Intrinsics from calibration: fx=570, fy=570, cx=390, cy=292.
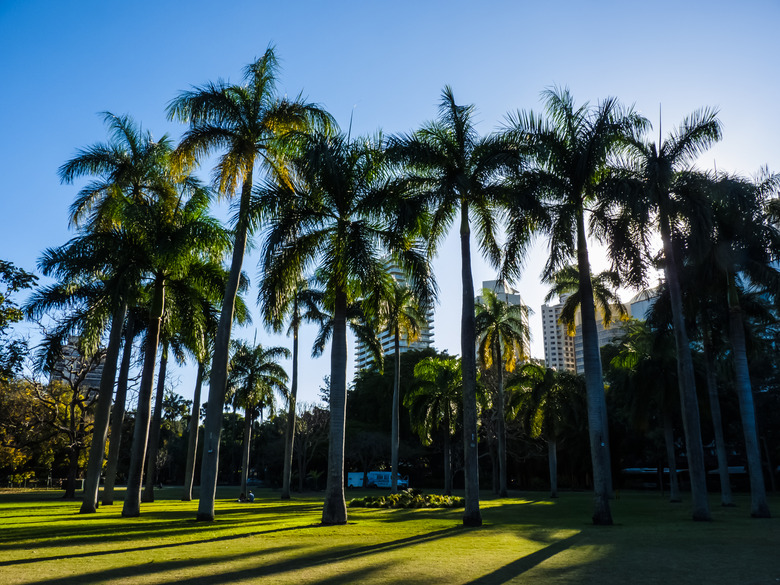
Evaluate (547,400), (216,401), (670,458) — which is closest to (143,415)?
(216,401)

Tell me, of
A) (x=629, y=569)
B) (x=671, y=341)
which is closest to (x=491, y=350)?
(x=671, y=341)

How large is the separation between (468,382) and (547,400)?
25.0 metres

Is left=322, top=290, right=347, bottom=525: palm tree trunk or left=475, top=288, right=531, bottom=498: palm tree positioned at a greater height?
left=475, top=288, right=531, bottom=498: palm tree

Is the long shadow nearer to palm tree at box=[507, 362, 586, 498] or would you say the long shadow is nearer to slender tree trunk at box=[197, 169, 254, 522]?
slender tree trunk at box=[197, 169, 254, 522]

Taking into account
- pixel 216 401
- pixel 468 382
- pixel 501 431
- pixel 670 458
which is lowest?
pixel 670 458

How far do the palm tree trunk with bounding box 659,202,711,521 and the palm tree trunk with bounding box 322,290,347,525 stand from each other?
35.6 feet

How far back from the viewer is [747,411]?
20328 millimetres

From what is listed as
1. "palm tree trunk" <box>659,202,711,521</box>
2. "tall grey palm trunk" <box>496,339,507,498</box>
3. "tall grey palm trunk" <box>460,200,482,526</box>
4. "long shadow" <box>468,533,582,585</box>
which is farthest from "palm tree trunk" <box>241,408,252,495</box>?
"long shadow" <box>468,533,582,585</box>

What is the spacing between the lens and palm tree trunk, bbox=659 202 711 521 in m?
17.8

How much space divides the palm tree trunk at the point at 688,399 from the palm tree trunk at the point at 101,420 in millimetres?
18851

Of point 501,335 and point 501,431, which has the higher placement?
point 501,335

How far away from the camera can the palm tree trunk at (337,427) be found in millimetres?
16594

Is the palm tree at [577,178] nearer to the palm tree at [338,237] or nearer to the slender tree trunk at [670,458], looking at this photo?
the palm tree at [338,237]

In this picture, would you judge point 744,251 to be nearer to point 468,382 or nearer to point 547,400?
point 468,382
